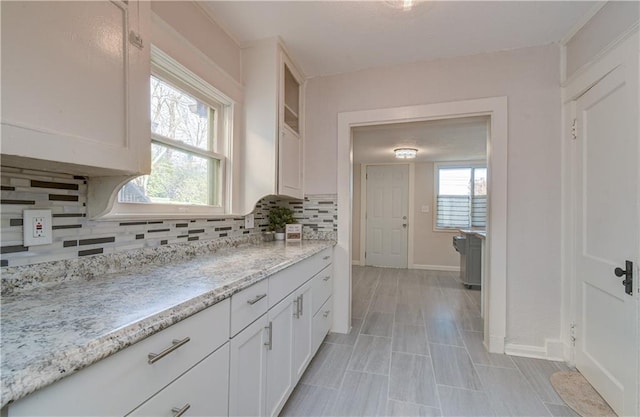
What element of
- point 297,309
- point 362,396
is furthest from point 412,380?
point 297,309

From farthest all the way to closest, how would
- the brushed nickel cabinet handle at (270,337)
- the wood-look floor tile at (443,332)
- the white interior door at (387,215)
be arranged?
the white interior door at (387,215) < the wood-look floor tile at (443,332) < the brushed nickel cabinet handle at (270,337)

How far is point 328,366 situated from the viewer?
77.8 inches

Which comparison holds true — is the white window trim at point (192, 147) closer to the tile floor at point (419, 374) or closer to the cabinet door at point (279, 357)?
the cabinet door at point (279, 357)

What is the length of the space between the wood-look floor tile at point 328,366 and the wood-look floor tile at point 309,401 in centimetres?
6

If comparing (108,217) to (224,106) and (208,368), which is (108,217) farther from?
(224,106)


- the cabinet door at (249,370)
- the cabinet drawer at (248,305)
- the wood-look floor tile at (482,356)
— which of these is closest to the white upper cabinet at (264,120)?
the cabinet drawer at (248,305)

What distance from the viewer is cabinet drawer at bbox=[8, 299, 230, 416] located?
51 cm

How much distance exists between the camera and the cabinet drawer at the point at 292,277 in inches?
53.1

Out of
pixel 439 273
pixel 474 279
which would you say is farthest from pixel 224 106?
pixel 439 273

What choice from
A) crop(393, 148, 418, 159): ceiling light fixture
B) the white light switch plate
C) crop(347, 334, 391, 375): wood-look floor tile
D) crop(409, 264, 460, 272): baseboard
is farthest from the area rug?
crop(409, 264, 460, 272): baseboard

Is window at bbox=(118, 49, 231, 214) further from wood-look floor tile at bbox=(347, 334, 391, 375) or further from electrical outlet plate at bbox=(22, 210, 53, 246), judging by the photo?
wood-look floor tile at bbox=(347, 334, 391, 375)

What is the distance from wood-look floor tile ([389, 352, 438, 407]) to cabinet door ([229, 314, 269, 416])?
3.00 feet

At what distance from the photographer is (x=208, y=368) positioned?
91cm

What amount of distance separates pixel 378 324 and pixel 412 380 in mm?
881
